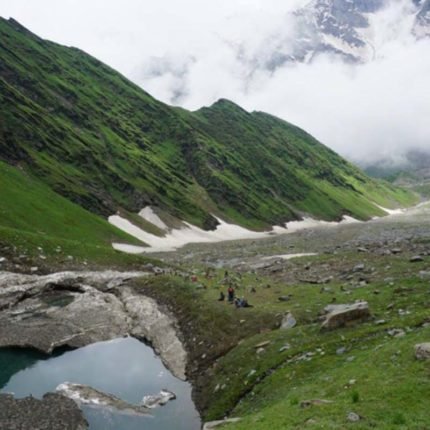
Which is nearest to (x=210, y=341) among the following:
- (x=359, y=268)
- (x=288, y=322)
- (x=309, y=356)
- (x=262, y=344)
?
(x=288, y=322)

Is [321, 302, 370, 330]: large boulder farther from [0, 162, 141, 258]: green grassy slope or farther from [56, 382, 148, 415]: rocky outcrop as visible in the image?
[0, 162, 141, 258]: green grassy slope

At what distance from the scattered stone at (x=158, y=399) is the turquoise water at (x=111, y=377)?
0.48 meters

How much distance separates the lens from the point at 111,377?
137 feet

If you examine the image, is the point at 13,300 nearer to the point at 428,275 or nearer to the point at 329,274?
the point at 329,274

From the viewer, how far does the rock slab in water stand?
29.6 m

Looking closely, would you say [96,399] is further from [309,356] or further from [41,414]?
[309,356]

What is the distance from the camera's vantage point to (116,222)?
164 m

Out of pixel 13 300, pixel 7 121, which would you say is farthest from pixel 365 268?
pixel 7 121

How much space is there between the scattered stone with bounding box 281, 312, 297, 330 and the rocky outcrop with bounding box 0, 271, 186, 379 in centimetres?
1028

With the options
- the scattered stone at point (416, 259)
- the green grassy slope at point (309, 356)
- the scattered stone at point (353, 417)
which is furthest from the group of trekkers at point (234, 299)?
the scattered stone at point (353, 417)

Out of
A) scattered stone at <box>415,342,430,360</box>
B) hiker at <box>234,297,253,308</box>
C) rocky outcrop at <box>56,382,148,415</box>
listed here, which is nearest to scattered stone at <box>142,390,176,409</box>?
rocky outcrop at <box>56,382,148,415</box>

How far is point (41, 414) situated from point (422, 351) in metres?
25.2

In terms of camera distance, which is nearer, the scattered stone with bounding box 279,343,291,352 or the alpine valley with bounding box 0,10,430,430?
the alpine valley with bounding box 0,10,430,430

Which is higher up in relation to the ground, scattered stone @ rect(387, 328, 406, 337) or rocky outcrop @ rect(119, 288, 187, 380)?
scattered stone @ rect(387, 328, 406, 337)
